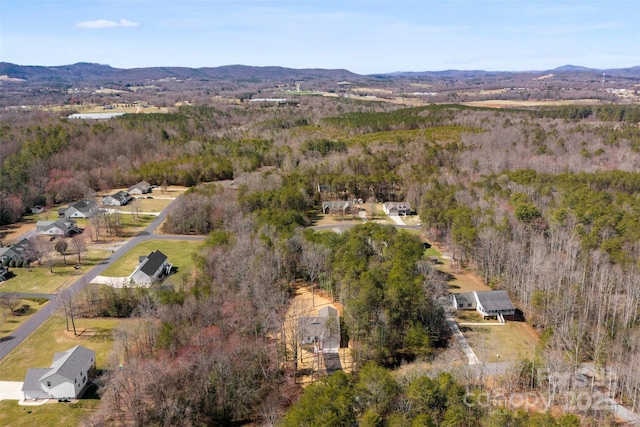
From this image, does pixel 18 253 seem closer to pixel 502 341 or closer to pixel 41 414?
pixel 41 414

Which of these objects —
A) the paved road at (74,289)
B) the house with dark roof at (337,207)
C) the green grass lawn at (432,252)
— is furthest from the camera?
the house with dark roof at (337,207)

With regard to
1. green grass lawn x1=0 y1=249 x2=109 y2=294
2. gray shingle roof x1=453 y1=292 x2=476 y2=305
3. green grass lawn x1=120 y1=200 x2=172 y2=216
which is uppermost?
green grass lawn x1=120 y1=200 x2=172 y2=216

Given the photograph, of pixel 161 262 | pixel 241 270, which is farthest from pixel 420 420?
pixel 161 262

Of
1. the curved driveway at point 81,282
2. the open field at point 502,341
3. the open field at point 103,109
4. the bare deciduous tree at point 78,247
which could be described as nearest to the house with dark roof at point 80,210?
the curved driveway at point 81,282

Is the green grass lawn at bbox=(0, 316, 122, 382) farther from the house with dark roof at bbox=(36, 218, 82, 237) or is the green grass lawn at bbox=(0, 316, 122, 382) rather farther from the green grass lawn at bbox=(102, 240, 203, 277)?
the house with dark roof at bbox=(36, 218, 82, 237)

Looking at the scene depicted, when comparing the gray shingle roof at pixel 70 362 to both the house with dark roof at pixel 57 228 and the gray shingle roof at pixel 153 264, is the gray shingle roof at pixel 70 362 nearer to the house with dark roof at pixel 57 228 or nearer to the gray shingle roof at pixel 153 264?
the gray shingle roof at pixel 153 264

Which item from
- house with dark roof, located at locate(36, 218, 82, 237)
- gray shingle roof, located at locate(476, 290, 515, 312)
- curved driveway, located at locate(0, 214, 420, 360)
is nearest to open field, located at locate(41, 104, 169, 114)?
curved driveway, located at locate(0, 214, 420, 360)
